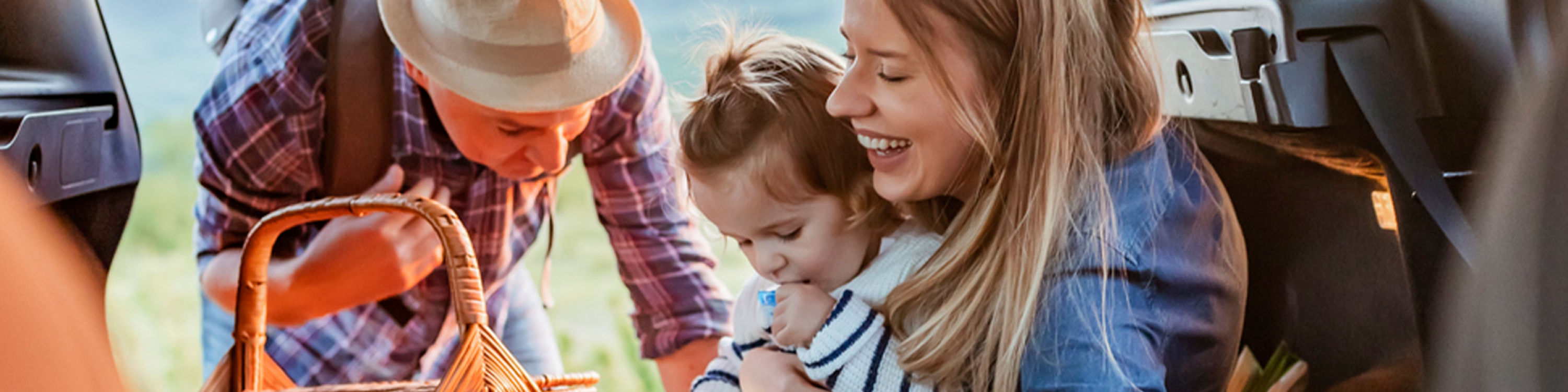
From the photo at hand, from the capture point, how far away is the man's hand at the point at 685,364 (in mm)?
1653

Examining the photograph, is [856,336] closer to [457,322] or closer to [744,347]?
[744,347]

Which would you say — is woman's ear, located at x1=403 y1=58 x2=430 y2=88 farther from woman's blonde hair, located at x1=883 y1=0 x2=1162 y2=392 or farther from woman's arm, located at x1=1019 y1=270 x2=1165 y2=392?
woman's arm, located at x1=1019 y1=270 x2=1165 y2=392

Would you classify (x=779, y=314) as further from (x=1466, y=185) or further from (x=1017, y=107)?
(x=1466, y=185)

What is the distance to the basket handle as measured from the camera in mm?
1304

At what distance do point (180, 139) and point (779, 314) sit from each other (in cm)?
94

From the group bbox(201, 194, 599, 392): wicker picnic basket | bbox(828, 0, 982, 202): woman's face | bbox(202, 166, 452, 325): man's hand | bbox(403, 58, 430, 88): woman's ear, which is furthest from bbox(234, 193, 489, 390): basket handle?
bbox(828, 0, 982, 202): woman's face

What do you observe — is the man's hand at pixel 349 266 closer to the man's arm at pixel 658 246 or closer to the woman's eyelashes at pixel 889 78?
the man's arm at pixel 658 246

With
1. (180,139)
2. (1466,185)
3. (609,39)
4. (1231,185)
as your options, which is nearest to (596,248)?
(609,39)

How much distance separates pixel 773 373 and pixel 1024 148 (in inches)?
14.3

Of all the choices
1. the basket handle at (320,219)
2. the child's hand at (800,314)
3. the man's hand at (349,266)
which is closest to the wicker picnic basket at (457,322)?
the basket handle at (320,219)

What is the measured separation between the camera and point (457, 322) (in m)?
1.40

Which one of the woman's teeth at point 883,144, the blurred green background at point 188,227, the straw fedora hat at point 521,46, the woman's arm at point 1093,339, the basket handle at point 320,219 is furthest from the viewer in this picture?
the blurred green background at point 188,227

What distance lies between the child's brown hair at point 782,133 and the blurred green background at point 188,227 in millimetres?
244

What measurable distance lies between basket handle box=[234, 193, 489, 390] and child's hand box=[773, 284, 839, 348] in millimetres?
354
